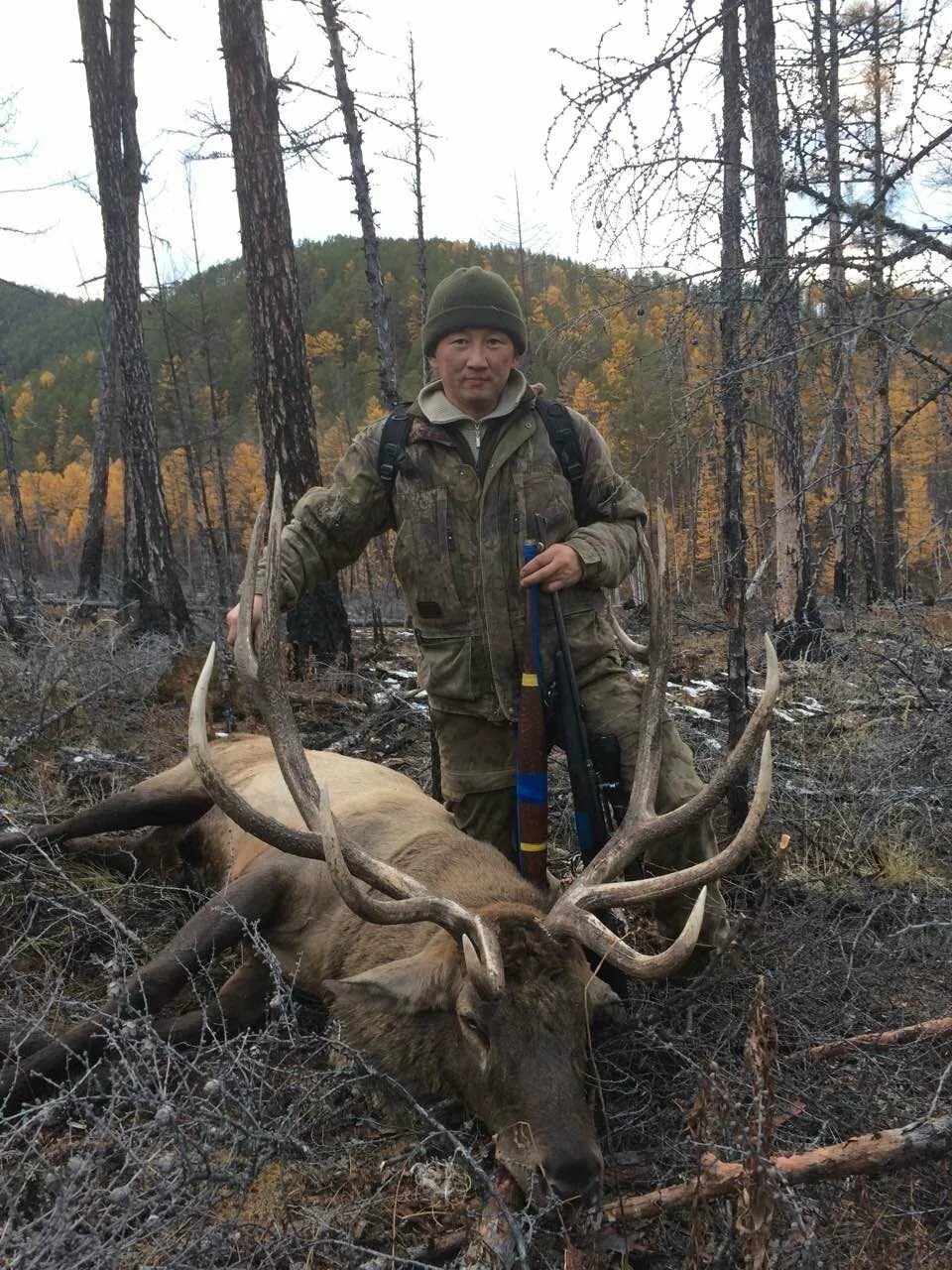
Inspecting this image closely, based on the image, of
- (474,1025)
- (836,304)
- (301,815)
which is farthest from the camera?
(836,304)

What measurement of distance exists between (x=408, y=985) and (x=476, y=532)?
1.69m

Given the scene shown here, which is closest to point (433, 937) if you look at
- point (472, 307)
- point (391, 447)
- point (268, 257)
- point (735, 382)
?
point (391, 447)

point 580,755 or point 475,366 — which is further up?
point 475,366

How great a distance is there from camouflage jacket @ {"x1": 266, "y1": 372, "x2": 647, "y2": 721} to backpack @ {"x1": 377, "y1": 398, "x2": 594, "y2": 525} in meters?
0.03

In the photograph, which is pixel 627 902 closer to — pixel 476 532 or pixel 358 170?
pixel 476 532

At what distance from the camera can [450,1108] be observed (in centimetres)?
263

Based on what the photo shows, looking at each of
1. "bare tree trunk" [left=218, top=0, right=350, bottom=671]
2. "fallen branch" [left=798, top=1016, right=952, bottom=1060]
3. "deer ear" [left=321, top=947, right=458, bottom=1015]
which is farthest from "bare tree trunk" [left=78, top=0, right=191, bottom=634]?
"fallen branch" [left=798, top=1016, right=952, bottom=1060]

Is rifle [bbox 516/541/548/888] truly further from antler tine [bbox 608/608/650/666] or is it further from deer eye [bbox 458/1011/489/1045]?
deer eye [bbox 458/1011/489/1045]

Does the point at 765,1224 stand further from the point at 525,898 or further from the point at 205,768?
the point at 205,768

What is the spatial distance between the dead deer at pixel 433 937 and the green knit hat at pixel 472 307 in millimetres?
999

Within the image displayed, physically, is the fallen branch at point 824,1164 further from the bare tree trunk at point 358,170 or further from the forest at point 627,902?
the bare tree trunk at point 358,170

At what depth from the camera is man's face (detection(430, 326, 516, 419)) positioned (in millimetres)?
3480

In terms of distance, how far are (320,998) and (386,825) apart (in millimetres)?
716

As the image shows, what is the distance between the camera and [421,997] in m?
2.64
